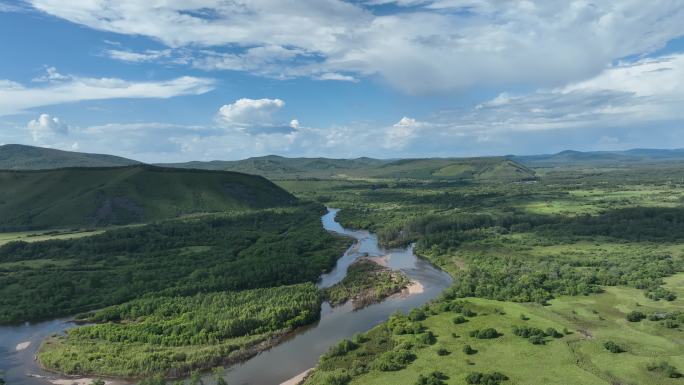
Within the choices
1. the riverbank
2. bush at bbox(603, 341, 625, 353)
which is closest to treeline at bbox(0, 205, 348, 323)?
the riverbank

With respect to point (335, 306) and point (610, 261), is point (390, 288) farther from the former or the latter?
point (610, 261)

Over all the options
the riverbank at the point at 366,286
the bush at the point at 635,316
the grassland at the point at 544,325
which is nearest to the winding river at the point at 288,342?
the riverbank at the point at 366,286

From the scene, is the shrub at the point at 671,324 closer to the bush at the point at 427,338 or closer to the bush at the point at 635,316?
the bush at the point at 635,316

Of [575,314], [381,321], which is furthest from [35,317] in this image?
[575,314]

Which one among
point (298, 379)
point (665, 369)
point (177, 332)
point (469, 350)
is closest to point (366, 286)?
point (469, 350)

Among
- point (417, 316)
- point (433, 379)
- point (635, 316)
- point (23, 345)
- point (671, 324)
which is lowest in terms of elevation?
point (23, 345)

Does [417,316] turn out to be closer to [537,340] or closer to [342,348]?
[342,348]

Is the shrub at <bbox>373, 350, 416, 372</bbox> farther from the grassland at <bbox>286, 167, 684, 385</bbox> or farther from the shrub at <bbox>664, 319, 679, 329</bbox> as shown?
the shrub at <bbox>664, 319, 679, 329</bbox>
